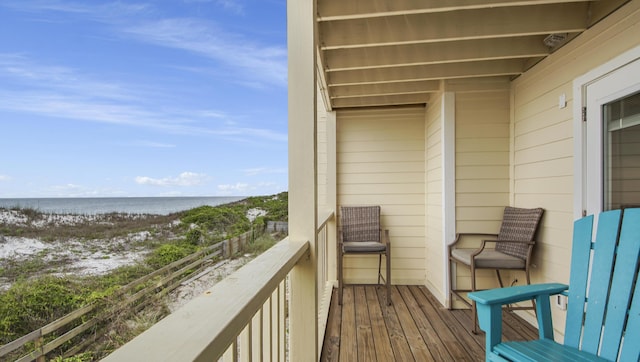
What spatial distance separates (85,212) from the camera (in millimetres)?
1092

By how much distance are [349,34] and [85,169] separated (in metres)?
1.83

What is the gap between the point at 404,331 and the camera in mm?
2879

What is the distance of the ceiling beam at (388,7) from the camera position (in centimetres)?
201

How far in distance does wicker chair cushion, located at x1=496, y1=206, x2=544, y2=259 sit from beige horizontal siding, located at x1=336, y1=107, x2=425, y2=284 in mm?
1172

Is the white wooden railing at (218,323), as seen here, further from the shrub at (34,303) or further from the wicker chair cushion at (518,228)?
the wicker chair cushion at (518,228)

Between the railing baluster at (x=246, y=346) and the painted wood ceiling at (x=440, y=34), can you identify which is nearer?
the railing baluster at (x=246, y=346)

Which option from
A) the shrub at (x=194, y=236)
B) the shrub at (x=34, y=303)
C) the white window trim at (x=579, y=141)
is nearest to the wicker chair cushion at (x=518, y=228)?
the white window trim at (x=579, y=141)

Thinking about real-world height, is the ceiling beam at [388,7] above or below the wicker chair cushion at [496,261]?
above

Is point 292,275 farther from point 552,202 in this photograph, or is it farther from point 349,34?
point 552,202

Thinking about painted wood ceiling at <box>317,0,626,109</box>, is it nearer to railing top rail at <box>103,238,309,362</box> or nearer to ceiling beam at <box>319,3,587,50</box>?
ceiling beam at <box>319,3,587,50</box>

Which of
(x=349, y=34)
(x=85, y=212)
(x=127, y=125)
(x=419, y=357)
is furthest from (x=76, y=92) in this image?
(x=419, y=357)

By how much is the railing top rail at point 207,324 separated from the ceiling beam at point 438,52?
2.23 m

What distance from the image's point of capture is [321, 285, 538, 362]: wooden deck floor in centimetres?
248

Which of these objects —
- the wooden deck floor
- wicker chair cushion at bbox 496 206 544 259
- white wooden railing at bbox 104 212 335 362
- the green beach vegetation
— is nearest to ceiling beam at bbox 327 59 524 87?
wicker chair cushion at bbox 496 206 544 259
